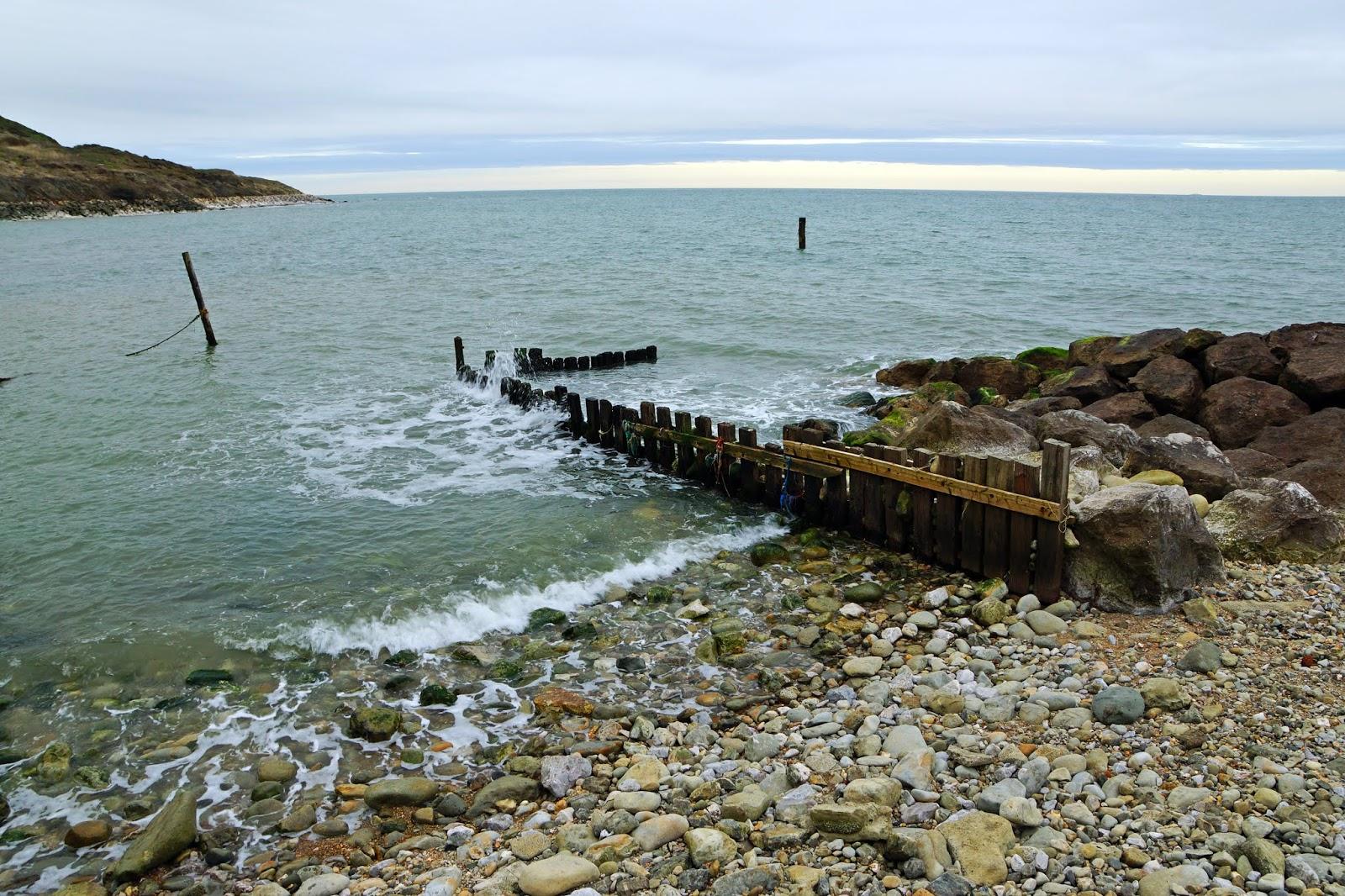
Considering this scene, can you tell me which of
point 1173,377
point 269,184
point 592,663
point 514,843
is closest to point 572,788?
point 514,843

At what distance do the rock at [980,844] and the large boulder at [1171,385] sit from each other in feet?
40.0

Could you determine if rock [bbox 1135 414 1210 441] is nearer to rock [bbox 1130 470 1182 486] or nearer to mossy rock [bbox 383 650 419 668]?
rock [bbox 1130 470 1182 486]

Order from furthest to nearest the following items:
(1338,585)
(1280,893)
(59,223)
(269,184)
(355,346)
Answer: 1. (269,184)
2. (59,223)
3. (355,346)
4. (1338,585)
5. (1280,893)

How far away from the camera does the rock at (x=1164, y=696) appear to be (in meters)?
6.66

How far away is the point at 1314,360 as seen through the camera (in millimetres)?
14922

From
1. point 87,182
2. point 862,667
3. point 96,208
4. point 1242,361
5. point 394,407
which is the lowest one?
point 862,667

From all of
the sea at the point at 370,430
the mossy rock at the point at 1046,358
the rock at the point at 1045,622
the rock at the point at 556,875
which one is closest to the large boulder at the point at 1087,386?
the mossy rock at the point at 1046,358

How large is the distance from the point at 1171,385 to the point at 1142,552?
814cm

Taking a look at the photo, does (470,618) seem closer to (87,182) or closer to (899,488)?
(899,488)

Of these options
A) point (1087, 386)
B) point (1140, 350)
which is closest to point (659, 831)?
point (1087, 386)

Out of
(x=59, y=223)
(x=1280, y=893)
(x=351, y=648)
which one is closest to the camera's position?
(x=1280, y=893)

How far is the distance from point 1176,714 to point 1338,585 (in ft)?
11.7

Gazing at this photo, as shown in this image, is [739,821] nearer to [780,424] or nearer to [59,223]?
[780,424]

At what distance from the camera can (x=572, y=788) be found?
6.72m
